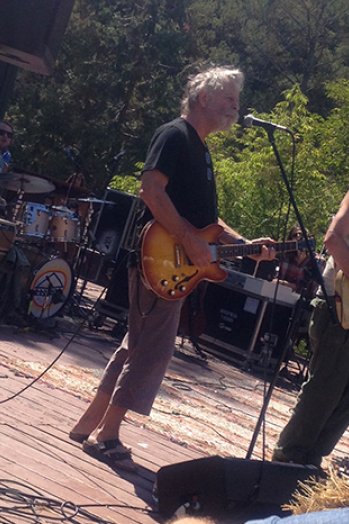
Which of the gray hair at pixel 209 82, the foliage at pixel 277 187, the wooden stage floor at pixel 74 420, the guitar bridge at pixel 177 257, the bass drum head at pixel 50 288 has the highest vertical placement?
the foliage at pixel 277 187

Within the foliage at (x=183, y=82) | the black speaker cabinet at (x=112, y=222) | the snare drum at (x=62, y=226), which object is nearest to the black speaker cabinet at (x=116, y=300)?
the snare drum at (x=62, y=226)

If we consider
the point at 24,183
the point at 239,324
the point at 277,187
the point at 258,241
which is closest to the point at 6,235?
the point at 24,183

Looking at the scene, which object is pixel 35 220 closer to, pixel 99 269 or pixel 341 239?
pixel 99 269

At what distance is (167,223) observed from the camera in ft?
12.8

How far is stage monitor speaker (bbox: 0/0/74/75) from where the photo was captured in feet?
14.2

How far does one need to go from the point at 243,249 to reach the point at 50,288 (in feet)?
15.6

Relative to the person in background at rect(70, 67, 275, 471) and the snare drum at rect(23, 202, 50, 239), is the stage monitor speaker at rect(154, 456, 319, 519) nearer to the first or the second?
the person in background at rect(70, 67, 275, 471)

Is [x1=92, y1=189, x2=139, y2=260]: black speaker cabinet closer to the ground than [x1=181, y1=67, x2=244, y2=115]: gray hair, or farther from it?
closer to the ground

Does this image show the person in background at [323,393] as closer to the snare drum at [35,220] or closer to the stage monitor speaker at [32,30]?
the stage monitor speaker at [32,30]

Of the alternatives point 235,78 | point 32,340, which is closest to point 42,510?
point 235,78

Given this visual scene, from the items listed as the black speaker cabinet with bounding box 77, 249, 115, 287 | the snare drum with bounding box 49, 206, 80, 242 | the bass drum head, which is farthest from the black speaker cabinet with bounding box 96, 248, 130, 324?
the black speaker cabinet with bounding box 77, 249, 115, 287

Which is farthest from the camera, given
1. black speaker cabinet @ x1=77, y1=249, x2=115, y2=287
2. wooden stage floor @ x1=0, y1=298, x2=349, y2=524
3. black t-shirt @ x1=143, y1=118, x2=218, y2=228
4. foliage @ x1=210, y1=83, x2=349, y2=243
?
foliage @ x1=210, y1=83, x2=349, y2=243

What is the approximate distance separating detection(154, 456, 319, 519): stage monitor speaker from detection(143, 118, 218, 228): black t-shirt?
1160 millimetres

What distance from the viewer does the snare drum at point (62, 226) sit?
8.92 metres
